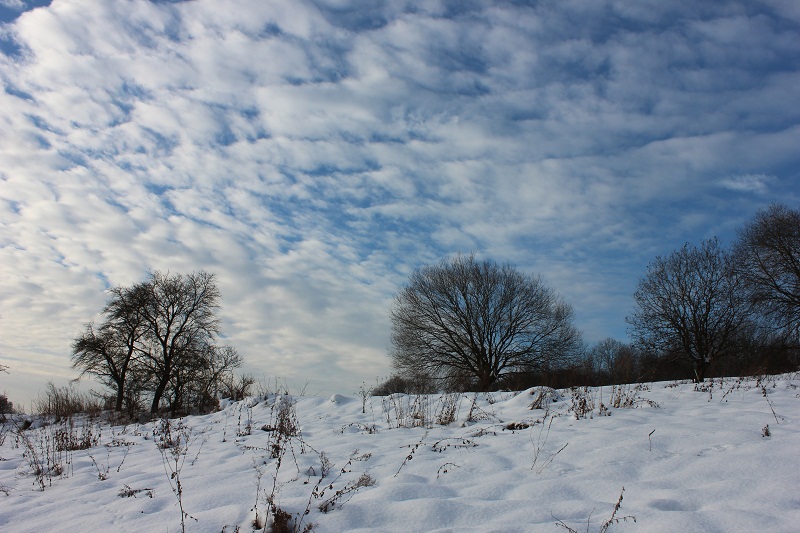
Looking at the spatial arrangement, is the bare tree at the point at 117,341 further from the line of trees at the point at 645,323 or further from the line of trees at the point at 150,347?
the line of trees at the point at 645,323

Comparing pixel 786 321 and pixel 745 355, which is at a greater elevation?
pixel 786 321

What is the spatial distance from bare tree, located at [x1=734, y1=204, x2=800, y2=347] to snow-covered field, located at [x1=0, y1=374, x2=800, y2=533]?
70.7 feet

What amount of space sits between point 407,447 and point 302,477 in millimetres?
1455

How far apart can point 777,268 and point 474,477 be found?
27.7 m

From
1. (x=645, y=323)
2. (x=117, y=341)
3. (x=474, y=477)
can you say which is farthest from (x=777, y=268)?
(x=117, y=341)

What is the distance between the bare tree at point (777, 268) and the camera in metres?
23.3

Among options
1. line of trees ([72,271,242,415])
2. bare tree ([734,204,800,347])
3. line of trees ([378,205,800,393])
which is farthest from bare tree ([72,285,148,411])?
bare tree ([734,204,800,347])

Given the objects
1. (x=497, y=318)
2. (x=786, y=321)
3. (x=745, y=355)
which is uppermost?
(x=497, y=318)

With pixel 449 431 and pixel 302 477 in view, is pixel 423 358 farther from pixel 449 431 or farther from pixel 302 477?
pixel 302 477

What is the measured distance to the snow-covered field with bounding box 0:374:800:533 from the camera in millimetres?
3061

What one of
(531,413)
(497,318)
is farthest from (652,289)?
(531,413)

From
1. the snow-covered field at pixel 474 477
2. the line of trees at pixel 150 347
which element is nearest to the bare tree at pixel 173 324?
the line of trees at pixel 150 347

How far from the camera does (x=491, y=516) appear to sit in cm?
308

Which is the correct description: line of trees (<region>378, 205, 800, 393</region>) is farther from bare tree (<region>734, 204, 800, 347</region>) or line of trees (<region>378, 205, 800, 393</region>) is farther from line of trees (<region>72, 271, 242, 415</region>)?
line of trees (<region>72, 271, 242, 415</region>)
